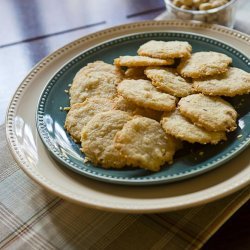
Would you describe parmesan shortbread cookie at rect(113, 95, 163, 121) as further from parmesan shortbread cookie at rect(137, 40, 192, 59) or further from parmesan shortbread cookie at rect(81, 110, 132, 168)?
parmesan shortbread cookie at rect(137, 40, 192, 59)

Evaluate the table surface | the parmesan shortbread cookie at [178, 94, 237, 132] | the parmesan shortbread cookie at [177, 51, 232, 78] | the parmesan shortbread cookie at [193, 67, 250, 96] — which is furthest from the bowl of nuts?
the parmesan shortbread cookie at [178, 94, 237, 132]

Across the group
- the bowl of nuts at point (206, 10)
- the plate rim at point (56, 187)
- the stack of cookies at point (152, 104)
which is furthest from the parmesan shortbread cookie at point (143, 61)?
the bowl of nuts at point (206, 10)

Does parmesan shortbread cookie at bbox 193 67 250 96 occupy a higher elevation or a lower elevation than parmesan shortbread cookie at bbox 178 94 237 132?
higher

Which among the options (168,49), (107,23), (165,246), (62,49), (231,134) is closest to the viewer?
(165,246)

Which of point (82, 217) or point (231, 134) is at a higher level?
point (231, 134)

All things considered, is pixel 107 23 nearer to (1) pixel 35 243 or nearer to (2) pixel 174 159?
(2) pixel 174 159

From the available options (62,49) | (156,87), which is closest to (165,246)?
(156,87)

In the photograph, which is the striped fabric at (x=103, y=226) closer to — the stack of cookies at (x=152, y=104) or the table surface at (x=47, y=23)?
the stack of cookies at (x=152, y=104)
